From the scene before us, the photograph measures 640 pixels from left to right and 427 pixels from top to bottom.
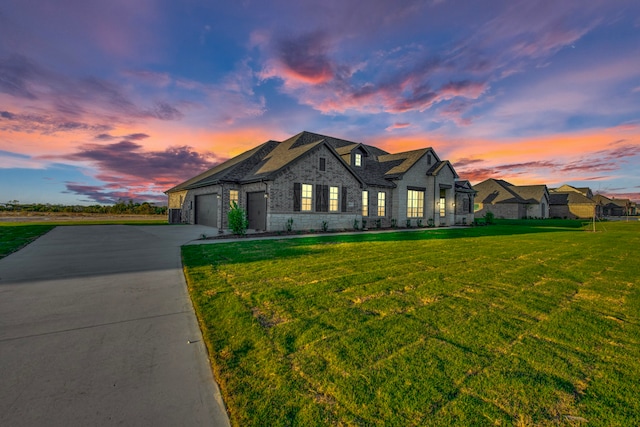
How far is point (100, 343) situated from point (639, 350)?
22.4 feet

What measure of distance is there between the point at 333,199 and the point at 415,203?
10063 mm

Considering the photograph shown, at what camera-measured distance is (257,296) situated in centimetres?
544

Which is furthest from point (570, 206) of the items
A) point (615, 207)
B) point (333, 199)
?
point (333, 199)

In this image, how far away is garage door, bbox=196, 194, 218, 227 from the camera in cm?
2280

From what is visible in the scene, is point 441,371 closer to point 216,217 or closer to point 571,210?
point 216,217

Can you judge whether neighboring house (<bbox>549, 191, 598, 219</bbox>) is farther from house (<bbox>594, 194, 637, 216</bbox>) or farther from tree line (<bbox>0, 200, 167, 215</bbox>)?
tree line (<bbox>0, 200, 167, 215</bbox>)

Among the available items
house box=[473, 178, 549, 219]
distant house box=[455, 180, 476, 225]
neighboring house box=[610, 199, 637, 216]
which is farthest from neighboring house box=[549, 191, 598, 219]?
distant house box=[455, 180, 476, 225]

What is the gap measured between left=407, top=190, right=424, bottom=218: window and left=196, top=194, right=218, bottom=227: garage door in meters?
16.7

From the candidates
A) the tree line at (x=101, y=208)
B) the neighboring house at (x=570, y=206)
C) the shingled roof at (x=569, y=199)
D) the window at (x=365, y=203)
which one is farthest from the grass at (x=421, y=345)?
the shingled roof at (x=569, y=199)

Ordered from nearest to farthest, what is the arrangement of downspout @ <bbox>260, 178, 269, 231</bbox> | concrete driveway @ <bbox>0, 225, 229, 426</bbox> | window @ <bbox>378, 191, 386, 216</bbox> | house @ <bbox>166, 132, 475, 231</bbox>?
concrete driveway @ <bbox>0, 225, 229, 426</bbox>
downspout @ <bbox>260, 178, 269, 231</bbox>
house @ <bbox>166, 132, 475, 231</bbox>
window @ <bbox>378, 191, 386, 216</bbox>

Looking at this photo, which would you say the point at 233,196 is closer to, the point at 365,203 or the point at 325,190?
the point at 325,190

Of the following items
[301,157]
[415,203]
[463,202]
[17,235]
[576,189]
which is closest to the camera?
[17,235]

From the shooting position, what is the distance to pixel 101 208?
4644cm

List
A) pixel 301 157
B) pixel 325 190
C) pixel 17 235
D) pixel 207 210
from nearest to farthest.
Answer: pixel 17 235 → pixel 301 157 → pixel 325 190 → pixel 207 210
